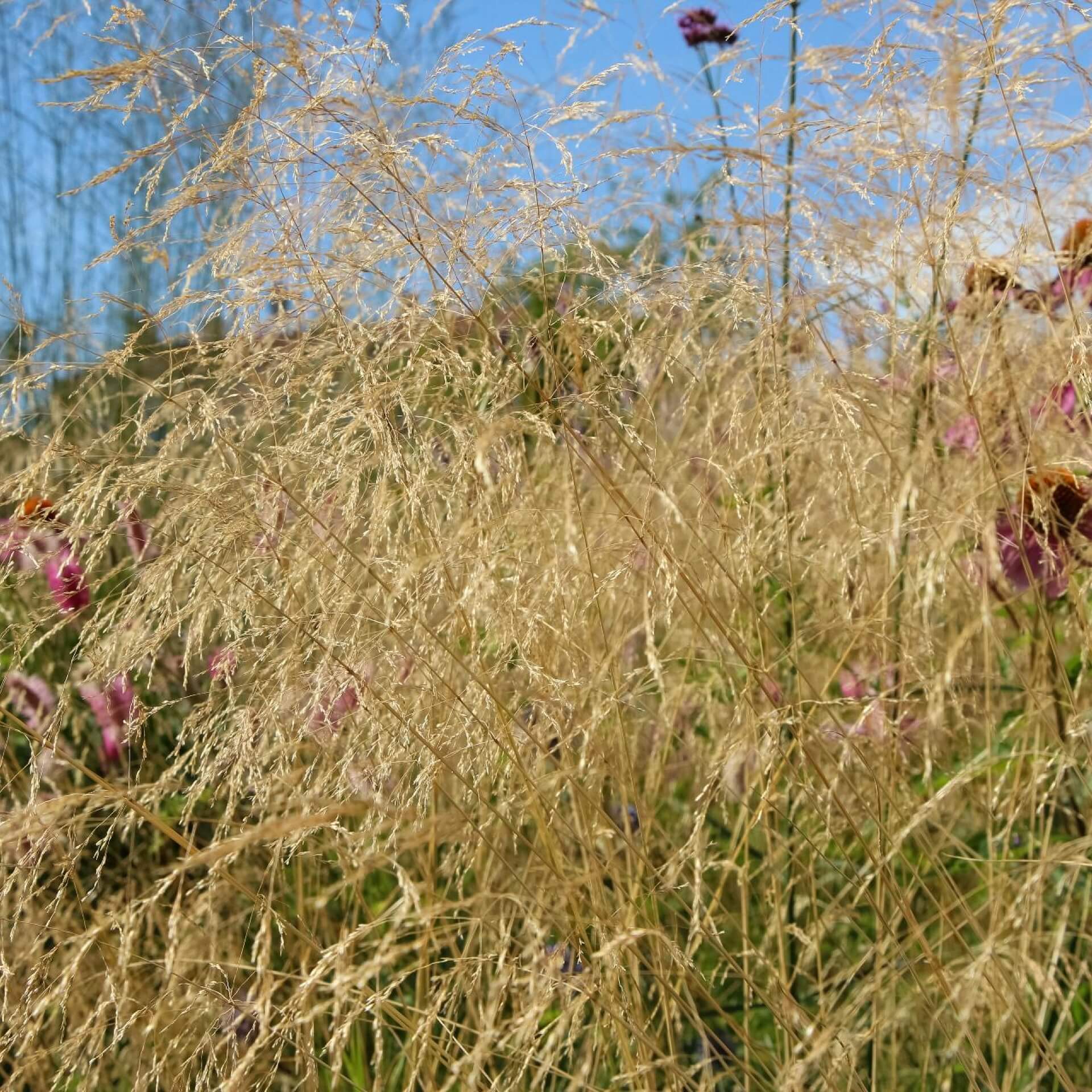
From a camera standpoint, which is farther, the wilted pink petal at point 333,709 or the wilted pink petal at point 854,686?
the wilted pink petal at point 854,686

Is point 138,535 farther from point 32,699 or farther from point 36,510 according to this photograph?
point 36,510

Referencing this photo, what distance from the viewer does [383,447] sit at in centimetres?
122

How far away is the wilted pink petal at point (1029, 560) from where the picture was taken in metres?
1.29

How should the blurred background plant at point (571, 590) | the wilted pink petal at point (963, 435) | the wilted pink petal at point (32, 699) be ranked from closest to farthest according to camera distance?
1. the blurred background plant at point (571, 590)
2. the wilted pink petal at point (963, 435)
3. the wilted pink petal at point (32, 699)

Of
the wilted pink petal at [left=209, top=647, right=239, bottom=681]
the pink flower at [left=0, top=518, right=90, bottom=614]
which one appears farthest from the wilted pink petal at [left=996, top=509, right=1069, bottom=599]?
the pink flower at [left=0, top=518, right=90, bottom=614]

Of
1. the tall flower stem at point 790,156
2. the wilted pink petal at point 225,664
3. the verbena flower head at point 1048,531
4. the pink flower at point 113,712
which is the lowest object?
the pink flower at point 113,712

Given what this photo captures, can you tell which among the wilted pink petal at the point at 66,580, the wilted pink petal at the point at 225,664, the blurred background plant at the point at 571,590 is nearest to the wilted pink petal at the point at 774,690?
the blurred background plant at the point at 571,590

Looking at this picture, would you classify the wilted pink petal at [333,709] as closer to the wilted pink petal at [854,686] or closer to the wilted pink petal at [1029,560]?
the wilted pink petal at [854,686]

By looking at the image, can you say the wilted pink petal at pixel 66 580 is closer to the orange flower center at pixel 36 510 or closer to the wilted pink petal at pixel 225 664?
the orange flower center at pixel 36 510

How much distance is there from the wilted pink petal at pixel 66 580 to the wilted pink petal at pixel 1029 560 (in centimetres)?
105

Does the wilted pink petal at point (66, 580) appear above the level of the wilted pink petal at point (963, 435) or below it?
below

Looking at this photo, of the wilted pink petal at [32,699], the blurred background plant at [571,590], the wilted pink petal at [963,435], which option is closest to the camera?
the blurred background plant at [571,590]

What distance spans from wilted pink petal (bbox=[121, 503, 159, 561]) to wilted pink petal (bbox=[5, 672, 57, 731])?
23 cm

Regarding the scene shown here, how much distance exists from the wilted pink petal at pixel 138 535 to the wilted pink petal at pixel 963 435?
1003mm
